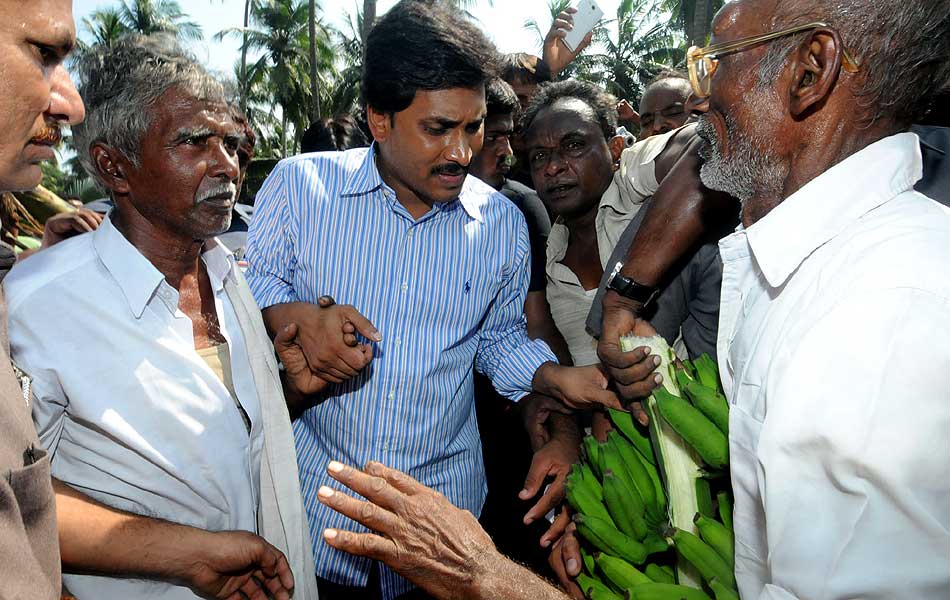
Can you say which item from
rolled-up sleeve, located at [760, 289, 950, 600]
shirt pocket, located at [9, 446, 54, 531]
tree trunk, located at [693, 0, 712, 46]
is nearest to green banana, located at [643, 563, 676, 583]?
rolled-up sleeve, located at [760, 289, 950, 600]

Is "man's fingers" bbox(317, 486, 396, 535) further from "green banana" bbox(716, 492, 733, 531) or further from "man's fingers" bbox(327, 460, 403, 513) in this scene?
"green banana" bbox(716, 492, 733, 531)

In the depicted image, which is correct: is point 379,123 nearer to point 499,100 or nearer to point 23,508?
point 499,100

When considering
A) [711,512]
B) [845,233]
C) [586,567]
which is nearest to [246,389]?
[586,567]

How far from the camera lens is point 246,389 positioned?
2.19 metres

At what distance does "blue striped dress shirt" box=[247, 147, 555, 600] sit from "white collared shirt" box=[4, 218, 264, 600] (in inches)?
20.0

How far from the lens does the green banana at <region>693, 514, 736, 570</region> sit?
159 centimetres

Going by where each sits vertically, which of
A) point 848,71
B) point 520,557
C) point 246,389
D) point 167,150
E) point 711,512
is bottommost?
point 520,557

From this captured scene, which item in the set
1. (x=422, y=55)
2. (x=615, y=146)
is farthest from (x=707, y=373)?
(x=615, y=146)

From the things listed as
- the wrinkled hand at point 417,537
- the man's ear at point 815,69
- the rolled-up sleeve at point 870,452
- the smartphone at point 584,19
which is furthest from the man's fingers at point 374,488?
the smartphone at point 584,19

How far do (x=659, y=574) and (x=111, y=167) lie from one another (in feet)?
6.90

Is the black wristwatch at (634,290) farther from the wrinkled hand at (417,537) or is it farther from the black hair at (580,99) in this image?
the black hair at (580,99)

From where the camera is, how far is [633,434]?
2158mm

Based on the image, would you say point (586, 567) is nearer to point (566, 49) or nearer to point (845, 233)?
point (845, 233)

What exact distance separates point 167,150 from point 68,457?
3.19ft
